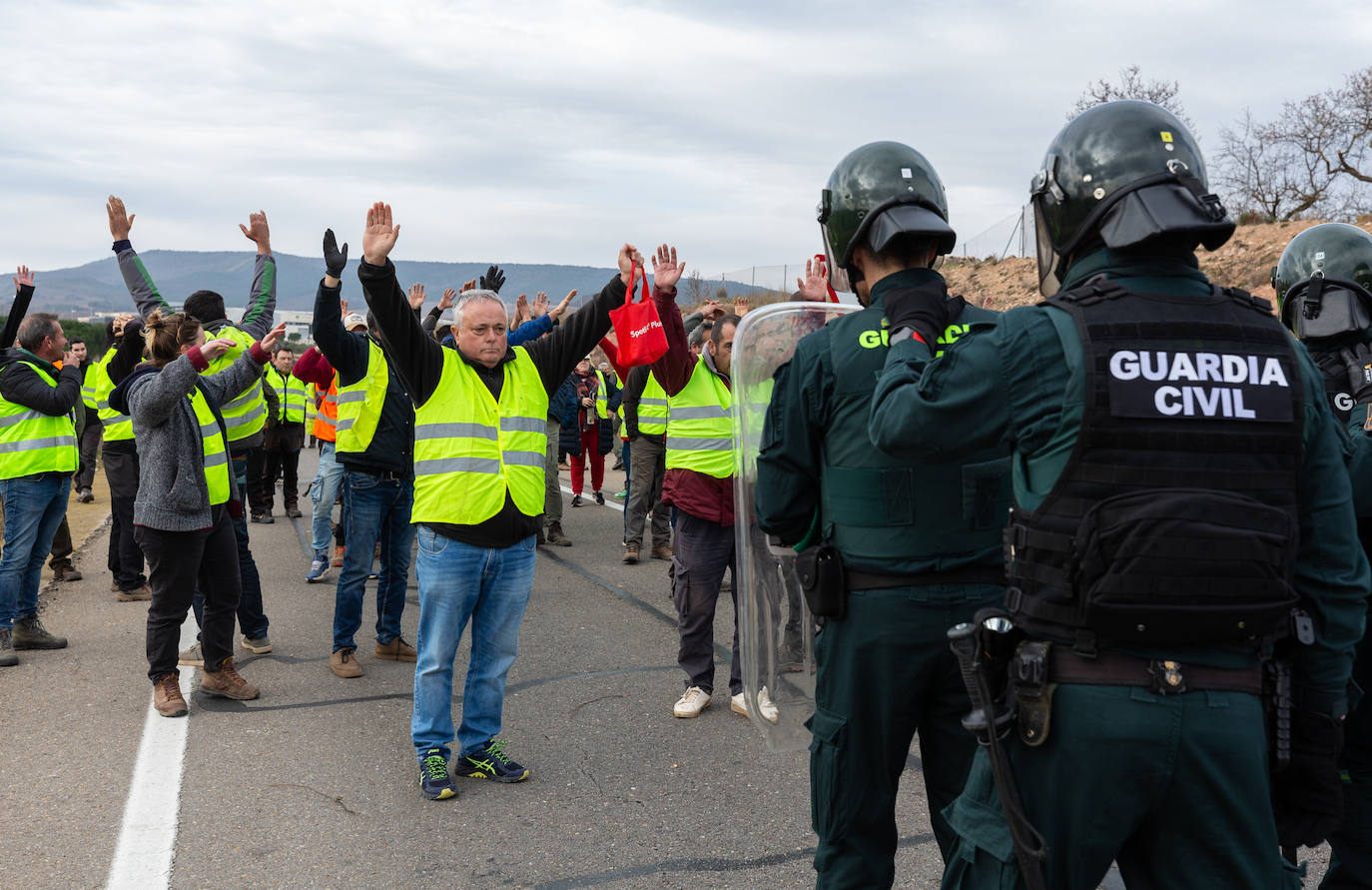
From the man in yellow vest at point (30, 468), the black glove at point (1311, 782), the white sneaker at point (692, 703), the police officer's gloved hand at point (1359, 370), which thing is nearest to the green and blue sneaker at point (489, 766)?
the white sneaker at point (692, 703)

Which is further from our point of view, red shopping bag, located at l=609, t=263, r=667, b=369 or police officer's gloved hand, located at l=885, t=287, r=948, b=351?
red shopping bag, located at l=609, t=263, r=667, b=369

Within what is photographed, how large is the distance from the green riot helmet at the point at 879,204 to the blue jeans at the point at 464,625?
2065 millimetres

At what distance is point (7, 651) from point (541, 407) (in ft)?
13.8

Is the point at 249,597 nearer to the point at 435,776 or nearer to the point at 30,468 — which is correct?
the point at 30,468

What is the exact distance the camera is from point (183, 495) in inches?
212

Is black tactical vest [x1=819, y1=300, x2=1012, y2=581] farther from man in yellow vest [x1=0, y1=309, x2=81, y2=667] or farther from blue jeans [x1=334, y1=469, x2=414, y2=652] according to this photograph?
man in yellow vest [x1=0, y1=309, x2=81, y2=667]

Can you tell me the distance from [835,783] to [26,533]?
246 inches

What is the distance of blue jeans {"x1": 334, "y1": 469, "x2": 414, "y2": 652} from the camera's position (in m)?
6.25

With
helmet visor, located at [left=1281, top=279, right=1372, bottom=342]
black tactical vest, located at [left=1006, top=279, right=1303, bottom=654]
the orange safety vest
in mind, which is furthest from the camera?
the orange safety vest

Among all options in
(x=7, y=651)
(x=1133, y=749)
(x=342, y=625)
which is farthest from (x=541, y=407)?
(x=7, y=651)

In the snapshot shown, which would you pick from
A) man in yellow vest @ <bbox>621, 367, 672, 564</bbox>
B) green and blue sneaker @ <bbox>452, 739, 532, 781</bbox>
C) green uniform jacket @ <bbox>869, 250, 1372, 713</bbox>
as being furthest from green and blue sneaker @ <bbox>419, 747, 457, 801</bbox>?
man in yellow vest @ <bbox>621, 367, 672, 564</bbox>

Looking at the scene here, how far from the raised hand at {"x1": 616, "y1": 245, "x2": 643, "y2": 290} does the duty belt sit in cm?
312

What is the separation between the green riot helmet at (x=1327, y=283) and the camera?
10.5 ft

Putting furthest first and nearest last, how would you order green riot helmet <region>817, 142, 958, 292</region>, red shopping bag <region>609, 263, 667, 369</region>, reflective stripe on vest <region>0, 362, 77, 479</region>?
1. reflective stripe on vest <region>0, 362, 77, 479</region>
2. red shopping bag <region>609, 263, 667, 369</region>
3. green riot helmet <region>817, 142, 958, 292</region>
